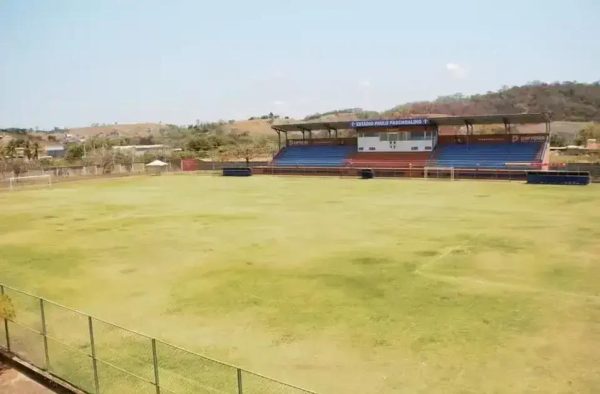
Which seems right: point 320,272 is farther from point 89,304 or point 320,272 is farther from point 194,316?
point 89,304

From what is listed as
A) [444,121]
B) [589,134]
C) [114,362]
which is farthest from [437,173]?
[589,134]

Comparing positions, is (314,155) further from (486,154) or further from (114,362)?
(114,362)

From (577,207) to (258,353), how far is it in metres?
26.2

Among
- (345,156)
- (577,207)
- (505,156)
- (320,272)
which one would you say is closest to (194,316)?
(320,272)

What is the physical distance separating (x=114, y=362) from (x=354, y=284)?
25.0ft

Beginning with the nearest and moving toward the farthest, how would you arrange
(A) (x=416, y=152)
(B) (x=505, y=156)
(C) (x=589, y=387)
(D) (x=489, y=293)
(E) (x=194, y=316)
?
1. (C) (x=589, y=387)
2. (E) (x=194, y=316)
3. (D) (x=489, y=293)
4. (B) (x=505, y=156)
5. (A) (x=416, y=152)

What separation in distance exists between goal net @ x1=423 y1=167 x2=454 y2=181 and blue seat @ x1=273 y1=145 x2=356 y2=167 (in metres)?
12.9

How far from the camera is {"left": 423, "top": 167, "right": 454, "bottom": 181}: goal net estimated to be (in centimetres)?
5276

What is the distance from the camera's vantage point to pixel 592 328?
11.7 metres

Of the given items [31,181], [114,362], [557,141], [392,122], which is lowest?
[114,362]

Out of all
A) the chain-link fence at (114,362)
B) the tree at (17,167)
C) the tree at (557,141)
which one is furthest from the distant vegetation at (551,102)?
the chain-link fence at (114,362)

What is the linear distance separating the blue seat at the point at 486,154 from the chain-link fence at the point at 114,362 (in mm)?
47960

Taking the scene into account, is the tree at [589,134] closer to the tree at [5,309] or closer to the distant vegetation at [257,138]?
the distant vegetation at [257,138]

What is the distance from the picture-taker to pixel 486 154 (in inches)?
2217
